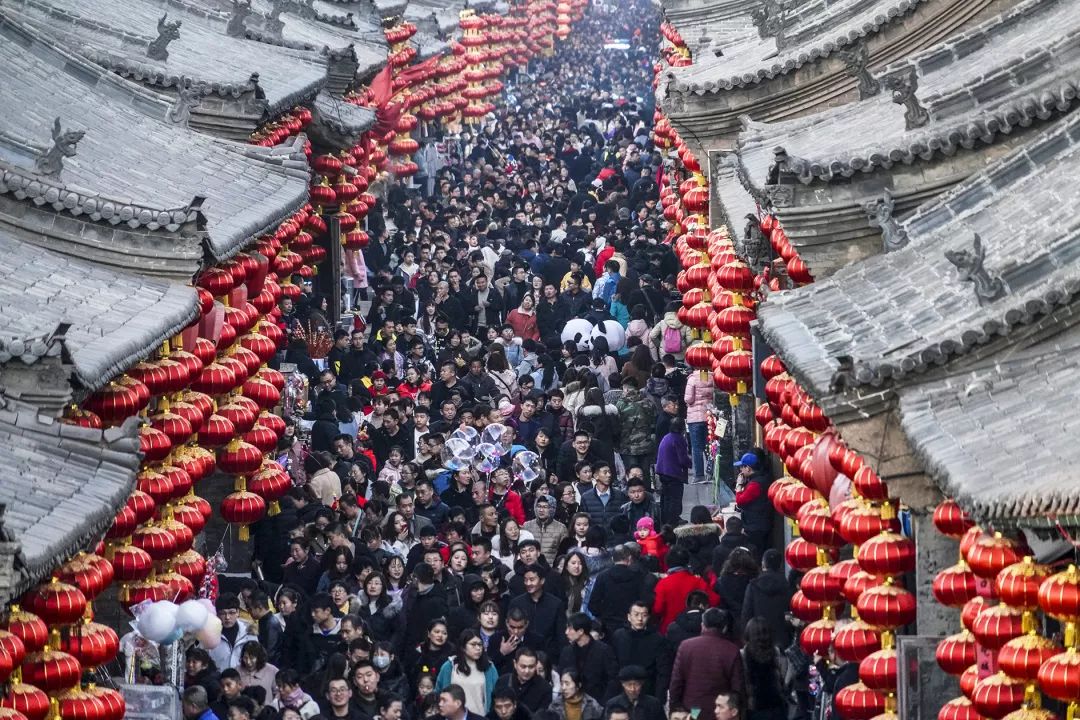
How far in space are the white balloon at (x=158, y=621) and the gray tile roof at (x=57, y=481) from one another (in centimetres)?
193

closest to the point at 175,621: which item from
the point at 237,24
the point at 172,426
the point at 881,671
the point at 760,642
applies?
the point at 172,426

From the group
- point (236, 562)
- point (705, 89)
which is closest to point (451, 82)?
point (705, 89)

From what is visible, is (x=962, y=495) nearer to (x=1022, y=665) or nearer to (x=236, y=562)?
(x=1022, y=665)

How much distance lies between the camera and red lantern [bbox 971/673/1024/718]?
15266mm

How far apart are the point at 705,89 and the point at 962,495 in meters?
15.7

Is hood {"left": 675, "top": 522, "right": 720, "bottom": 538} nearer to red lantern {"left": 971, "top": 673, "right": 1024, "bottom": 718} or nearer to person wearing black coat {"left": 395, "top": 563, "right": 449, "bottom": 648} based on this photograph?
person wearing black coat {"left": 395, "top": 563, "right": 449, "bottom": 648}

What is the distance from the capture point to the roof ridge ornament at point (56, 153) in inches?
928

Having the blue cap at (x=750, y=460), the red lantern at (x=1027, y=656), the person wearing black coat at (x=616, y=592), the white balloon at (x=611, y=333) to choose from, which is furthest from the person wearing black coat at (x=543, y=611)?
the white balloon at (x=611, y=333)

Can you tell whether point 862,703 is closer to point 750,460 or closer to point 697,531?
point 697,531

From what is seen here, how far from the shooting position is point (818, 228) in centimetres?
2241

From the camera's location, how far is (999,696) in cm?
1530

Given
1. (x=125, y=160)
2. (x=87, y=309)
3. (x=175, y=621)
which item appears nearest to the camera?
(x=175, y=621)

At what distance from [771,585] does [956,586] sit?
17.8 ft

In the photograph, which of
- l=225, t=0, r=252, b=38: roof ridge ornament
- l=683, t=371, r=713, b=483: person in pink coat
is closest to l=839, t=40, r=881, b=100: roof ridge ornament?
l=683, t=371, r=713, b=483: person in pink coat
